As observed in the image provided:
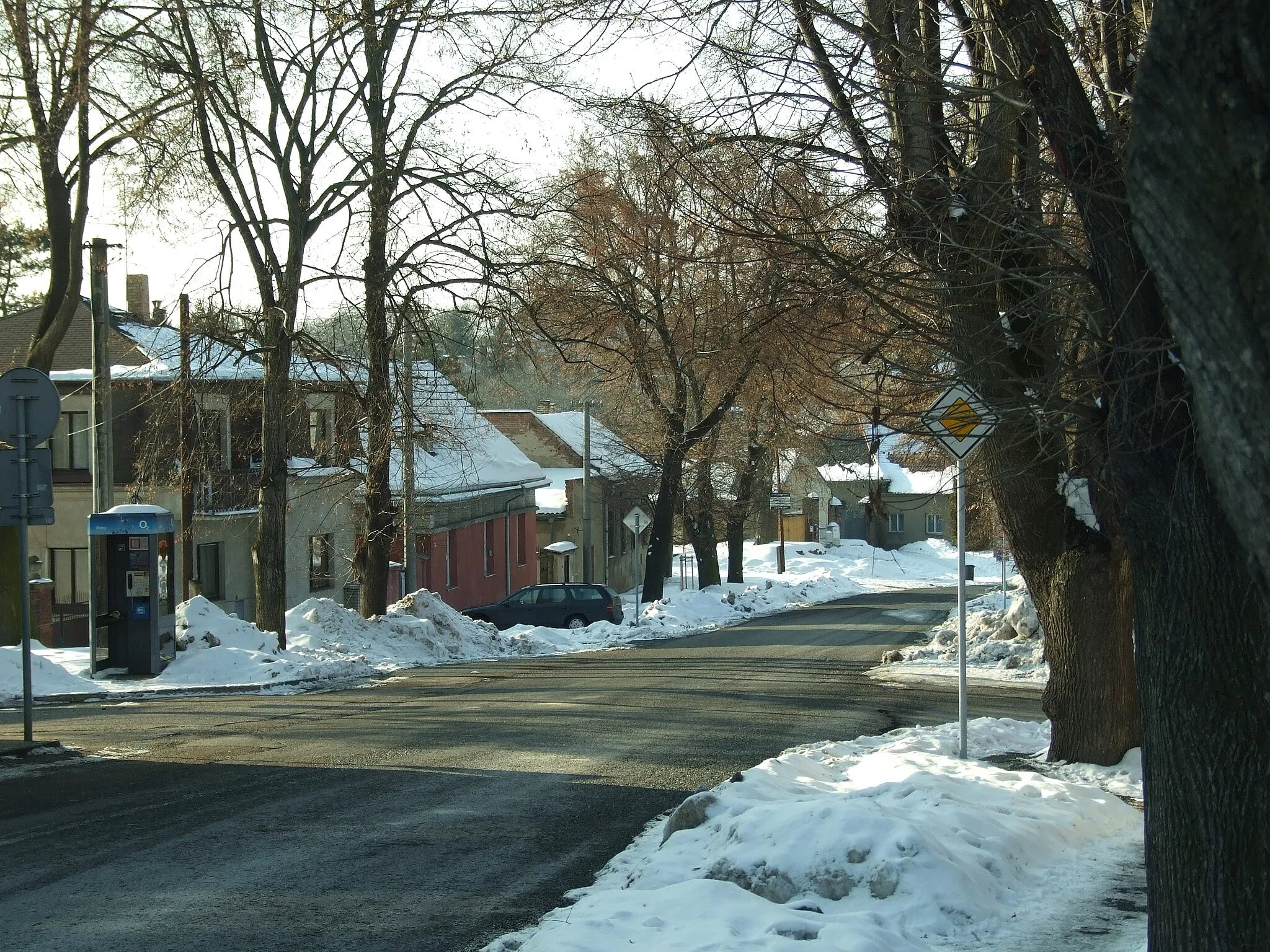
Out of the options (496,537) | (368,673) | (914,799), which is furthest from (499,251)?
(496,537)

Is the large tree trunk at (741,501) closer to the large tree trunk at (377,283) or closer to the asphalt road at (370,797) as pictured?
the large tree trunk at (377,283)

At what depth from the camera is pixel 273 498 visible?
21016 millimetres

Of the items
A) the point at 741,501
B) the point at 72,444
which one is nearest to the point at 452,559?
the point at 741,501

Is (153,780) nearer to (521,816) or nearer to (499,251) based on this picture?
(521,816)

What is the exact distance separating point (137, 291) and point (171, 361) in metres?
11.0

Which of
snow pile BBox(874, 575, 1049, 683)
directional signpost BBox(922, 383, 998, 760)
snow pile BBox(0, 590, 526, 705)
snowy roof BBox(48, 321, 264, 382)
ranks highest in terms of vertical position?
snowy roof BBox(48, 321, 264, 382)

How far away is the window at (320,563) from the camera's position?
37531mm

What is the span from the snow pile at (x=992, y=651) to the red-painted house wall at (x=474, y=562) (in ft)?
51.8

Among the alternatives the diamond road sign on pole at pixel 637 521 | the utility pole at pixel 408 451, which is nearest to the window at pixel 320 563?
the utility pole at pixel 408 451

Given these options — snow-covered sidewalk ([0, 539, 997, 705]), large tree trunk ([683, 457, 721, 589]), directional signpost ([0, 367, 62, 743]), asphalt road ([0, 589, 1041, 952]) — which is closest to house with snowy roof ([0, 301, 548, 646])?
snow-covered sidewalk ([0, 539, 997, 705])

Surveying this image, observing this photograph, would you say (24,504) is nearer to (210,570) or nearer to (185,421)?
(185,421)

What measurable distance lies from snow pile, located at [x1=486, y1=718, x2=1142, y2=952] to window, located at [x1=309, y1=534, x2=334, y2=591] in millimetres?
30816

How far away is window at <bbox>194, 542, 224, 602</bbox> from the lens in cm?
3344

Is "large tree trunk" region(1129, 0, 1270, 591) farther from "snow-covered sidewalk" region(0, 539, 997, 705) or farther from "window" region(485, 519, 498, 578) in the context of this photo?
"window" region(485, 519, 498, 578)
